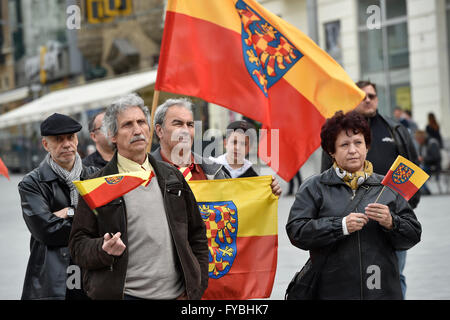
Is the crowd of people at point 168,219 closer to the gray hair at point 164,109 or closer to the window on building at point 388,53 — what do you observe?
the gray hair at point 164,109

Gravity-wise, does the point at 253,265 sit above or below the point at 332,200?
below

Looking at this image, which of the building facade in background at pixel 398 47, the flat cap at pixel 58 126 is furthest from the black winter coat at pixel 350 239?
the building facade in background at pixel 398 47

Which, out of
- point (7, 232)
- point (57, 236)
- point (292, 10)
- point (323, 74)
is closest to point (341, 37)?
point (292, 10)

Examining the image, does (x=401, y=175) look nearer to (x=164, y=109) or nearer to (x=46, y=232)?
(x=164, y=109)

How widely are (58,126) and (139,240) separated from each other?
1.43 m

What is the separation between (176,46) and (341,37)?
64.5ft

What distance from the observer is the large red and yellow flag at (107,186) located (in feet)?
11.7

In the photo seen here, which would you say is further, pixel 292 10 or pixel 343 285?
pixel 292 10

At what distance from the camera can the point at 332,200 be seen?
4.46m

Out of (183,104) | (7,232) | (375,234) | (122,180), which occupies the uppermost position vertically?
(183,104)

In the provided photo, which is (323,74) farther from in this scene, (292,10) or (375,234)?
(292,10)

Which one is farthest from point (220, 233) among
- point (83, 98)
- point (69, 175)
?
point (83, 98)

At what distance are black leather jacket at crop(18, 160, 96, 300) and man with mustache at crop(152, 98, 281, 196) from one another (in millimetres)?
711

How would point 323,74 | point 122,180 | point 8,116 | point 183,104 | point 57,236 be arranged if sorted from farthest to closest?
1. point 8,116
2. point 323,74
3. point 183,104
4. point 57,236
5. point 122,180
